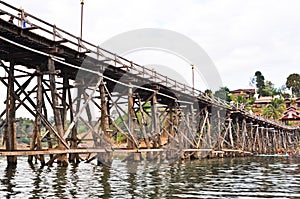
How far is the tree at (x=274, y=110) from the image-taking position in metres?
Result: 85.3

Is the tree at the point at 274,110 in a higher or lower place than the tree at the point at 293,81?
lower

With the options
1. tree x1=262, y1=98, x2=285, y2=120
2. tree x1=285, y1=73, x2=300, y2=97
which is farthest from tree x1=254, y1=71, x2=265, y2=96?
tree x1=262, y1=98, x2=285, y2=120

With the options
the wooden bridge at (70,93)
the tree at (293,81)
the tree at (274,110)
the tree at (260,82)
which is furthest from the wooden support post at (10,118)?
the tree at (260,82)

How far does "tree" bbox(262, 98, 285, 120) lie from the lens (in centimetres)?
8531

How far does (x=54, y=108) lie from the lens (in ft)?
55.4

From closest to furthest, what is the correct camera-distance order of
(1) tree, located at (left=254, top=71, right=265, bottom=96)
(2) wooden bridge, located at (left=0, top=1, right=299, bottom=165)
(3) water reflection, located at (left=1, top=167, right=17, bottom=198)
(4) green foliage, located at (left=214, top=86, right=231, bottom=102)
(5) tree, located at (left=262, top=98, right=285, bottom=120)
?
(3) water reflection, located at (left=1, top=167, right=17, bottom=198), (2) wooden bridge, located at (left=0, top=1, right=299, bottom=165), (5) tree, located at (left=262, top=98, right=285, bottom=120), (4) green foliage, located at (left=214, top=86, right=231, bottom=102), (1) tree, located at (left=254, top=71, right=265, bottom=96)

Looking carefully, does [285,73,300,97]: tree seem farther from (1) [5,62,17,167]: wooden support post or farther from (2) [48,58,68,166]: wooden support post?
(1) [5,62,17,167]: wooden support post

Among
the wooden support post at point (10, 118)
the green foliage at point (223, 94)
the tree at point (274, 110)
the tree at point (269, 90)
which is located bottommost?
the wooden support post at point (10, 118)

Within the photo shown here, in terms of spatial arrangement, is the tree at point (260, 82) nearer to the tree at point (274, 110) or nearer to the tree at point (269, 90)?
the tree at point (269, 90)

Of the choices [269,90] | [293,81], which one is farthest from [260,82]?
[293,81]

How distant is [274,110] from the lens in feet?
281

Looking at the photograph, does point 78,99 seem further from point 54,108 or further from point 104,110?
point 54,108

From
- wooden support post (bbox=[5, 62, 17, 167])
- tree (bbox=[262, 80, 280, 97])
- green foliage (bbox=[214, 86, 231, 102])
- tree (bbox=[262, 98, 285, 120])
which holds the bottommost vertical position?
wooden support post (bbox=[5, 62, 17, 167])

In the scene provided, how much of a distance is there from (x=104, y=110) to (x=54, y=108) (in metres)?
4.41
